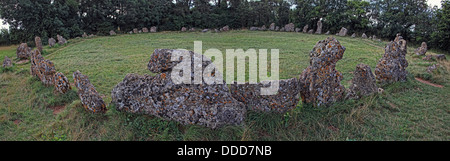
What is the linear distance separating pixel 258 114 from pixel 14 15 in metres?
24.9

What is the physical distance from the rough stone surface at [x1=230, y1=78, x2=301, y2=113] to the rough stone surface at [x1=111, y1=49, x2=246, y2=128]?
10.4 inches

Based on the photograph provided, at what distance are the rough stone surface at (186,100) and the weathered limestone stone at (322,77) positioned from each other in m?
1.67

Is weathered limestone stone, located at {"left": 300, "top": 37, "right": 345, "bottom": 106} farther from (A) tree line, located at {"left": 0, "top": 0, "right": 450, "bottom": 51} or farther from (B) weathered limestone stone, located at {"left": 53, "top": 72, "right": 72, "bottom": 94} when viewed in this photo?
(A) tree line, located at {"left": 0, "top": 0, "right": 450, "bottom": 51}

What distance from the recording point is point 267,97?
192 inches

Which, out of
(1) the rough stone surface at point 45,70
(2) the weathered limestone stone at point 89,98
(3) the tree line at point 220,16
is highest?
(3) the tree line at point 220,16

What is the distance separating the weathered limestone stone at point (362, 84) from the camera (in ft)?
19.0

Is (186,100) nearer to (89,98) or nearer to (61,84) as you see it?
(89,98)

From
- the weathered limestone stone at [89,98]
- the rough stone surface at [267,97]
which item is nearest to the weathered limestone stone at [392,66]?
the rough stone surface at [267,97]

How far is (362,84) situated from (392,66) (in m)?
1.96

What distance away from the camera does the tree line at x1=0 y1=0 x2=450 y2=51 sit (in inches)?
800

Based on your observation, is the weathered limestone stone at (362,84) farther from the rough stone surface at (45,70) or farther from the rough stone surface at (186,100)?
the rough stone surface at (45,70)

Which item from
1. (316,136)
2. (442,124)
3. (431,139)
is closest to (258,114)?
(316,136)

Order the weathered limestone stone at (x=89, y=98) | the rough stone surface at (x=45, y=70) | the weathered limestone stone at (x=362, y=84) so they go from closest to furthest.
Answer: the weathered limestone stone at (x=89, y=98) < the weathered limestone stone at (x=362, y=84) < the rough stone surface at (x=45, y=70)

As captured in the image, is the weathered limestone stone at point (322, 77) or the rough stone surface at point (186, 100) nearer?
the rough stone surface at point (186, 100)
